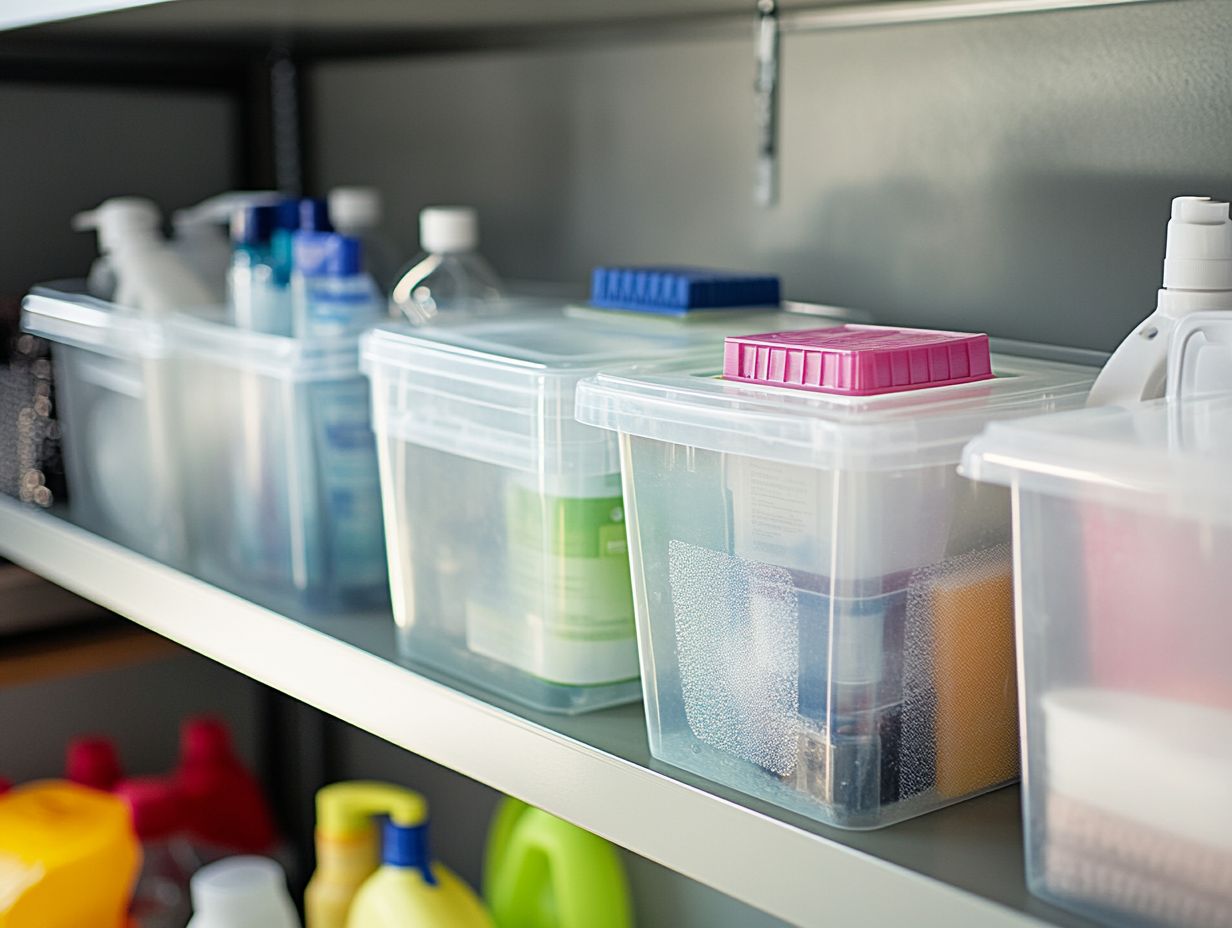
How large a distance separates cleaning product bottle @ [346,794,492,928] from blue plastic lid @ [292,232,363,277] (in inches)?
18.7

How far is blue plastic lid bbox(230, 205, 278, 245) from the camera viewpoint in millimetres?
1212

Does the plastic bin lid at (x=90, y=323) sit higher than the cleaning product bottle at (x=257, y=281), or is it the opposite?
the cleaning product bottle at (x=257, y=281)

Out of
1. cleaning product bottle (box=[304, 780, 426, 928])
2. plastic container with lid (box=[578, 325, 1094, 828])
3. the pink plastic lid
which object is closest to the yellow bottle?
cleaning product bottle (box=[304, 780, 426, 928])

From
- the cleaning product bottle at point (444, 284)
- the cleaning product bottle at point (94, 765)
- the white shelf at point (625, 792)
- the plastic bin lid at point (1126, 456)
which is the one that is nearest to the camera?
the plastic bin lid at point (1126, 456)

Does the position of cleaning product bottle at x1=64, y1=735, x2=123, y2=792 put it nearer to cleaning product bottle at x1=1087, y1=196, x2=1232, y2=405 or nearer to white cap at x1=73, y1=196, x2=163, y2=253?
white cap at x1=73, y1=196, x2=163, y2=253

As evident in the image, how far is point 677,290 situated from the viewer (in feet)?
3.16

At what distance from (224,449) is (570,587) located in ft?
1.44

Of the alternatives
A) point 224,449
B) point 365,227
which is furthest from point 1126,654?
point 365,227

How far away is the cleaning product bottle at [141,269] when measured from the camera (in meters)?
1.27

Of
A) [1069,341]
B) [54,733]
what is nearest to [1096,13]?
[1069,341]

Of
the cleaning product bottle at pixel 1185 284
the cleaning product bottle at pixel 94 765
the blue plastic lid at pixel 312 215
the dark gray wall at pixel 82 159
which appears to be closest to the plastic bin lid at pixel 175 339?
the blue plastic lid at pixel 312 215

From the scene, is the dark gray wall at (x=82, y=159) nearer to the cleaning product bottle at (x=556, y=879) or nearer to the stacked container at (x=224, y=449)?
the stacked container at (x=224, y=449)

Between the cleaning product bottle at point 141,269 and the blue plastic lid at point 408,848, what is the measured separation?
0.50m

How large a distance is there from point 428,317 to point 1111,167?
522 millimetres
